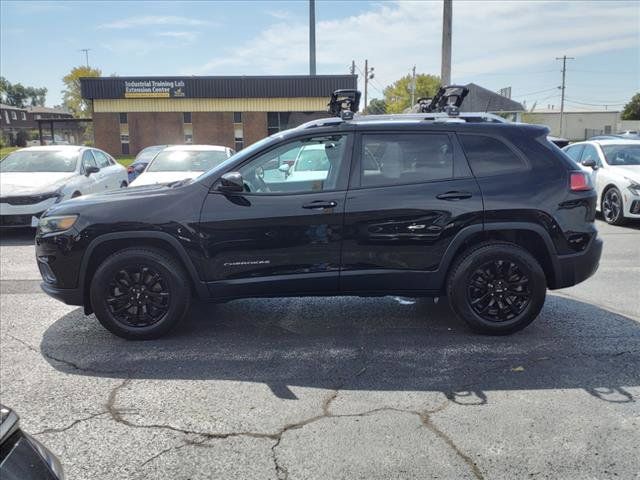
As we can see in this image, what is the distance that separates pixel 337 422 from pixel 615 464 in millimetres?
1496

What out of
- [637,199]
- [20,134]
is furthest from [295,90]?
[20,134]

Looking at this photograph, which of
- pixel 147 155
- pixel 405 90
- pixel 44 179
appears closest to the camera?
pixel 44 179

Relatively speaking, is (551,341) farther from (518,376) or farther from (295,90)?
(295,90)

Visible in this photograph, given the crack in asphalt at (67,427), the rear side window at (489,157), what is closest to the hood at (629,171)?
the rear side window at (489,157)

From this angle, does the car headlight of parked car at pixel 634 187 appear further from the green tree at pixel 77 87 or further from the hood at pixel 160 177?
the green tree at pixel 77 87

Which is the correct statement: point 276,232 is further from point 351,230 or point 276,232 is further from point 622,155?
point 622,155

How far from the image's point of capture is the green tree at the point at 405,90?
277 ft

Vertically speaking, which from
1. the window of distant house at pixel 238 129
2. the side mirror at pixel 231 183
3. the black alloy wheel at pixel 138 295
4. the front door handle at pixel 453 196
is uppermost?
the window of distant house at pixel 238 129

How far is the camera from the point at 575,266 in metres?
4.60

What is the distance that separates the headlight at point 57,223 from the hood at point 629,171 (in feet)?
31.3

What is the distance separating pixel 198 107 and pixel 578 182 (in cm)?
3934

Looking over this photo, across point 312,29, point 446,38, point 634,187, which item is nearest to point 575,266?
point 634,187

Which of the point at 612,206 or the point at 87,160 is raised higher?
the point at 87,160

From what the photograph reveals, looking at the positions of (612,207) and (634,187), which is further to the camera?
(612,207)
